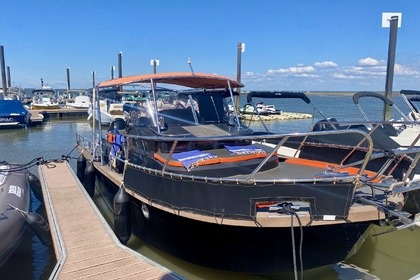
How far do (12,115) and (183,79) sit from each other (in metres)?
22.6

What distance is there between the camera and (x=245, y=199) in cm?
427

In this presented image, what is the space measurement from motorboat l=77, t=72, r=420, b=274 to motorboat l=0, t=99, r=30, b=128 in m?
22.3

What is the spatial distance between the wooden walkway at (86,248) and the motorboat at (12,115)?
2047 cm

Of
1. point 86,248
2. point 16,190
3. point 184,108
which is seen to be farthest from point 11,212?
point 184,108

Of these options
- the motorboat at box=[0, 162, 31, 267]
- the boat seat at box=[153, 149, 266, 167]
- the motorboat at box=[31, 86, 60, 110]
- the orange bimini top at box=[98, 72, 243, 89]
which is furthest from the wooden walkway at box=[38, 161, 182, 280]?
the motorboat at box=[31, 86, 60, 110]

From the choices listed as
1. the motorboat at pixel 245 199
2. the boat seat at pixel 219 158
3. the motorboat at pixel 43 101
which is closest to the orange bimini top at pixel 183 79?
the motorboat at pixel 245 199

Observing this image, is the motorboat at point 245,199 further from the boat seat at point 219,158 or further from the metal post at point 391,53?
the metal post at point 391,53

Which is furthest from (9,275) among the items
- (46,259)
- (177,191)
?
(177,191)

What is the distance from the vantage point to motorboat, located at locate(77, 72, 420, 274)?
418 centimetres

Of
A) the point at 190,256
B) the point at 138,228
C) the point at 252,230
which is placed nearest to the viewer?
the point at 252,230

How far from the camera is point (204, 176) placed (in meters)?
4.71

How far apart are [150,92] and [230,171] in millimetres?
2620

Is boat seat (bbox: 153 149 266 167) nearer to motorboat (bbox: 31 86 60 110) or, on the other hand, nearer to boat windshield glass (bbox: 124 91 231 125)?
boat windshield glass (bbox: 124 91 231 125)

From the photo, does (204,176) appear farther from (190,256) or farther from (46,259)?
(46,259)
